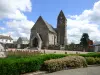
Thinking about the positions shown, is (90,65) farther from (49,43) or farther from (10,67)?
(49,43)

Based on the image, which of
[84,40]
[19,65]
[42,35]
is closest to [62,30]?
[42,35]

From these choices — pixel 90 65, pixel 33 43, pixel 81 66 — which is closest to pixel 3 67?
pixel 81 66

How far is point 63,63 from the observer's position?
55.2ft

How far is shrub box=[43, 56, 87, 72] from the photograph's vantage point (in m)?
15.4

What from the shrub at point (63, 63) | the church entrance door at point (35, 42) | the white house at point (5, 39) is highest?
the white house at point (5, 39)

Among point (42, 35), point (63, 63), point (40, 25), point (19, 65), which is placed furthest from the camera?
point (40, 25)

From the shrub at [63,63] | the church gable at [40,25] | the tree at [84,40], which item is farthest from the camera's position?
the church gable at [40,25]

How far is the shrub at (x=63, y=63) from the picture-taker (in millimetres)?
15434

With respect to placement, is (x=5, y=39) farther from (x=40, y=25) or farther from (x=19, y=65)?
(x=19, y=65)

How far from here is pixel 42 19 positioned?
231 ft

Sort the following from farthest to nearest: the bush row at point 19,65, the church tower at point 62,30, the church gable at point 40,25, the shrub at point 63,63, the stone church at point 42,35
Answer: the church tower at point 62,30, the church gable at point 40,25, the stone church at point 42,35, the shrub at point 63,63, the bush row at point 19,65

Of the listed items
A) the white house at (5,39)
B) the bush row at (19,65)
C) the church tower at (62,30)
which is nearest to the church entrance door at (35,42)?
the church tower at (62,30)

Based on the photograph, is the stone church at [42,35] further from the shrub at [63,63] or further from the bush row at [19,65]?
the bush row at [19,65]

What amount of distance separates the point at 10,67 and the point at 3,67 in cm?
56
